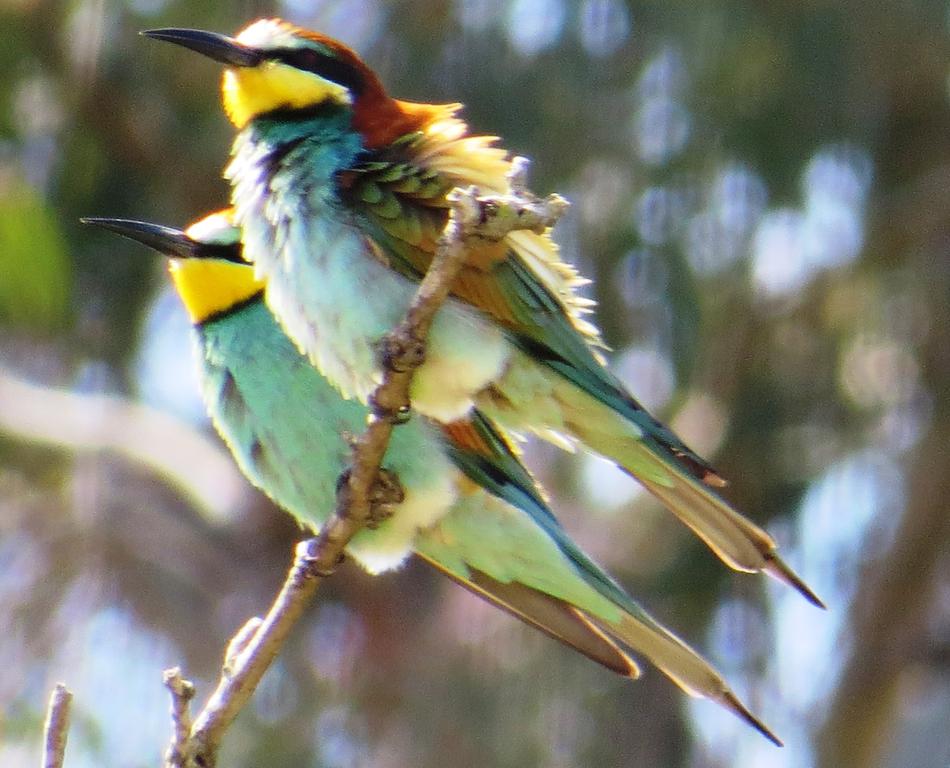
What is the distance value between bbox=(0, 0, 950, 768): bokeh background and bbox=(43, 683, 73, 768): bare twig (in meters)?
2.04

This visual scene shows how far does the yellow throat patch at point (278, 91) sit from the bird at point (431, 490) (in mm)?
270

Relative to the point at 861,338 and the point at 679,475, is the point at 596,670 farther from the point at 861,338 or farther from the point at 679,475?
the point at 679,475

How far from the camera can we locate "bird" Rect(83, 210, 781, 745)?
87.5 inches

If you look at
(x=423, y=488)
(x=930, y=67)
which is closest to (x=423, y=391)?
(x=423, y=488)

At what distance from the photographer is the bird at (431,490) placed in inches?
87.5

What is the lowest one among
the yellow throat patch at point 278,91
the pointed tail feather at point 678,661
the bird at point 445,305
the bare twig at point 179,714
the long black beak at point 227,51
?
the bare twig at point 179,714

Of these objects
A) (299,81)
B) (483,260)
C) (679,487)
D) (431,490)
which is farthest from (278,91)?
(679,487)

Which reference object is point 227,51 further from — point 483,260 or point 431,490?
→ point 431,490

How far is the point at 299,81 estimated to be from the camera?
225 centimetres

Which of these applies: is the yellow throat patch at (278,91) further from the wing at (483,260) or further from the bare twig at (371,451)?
the bare twig at (371,451)

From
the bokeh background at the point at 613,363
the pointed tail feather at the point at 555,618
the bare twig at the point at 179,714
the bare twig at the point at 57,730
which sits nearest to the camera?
the bare twig at the point at 57,730

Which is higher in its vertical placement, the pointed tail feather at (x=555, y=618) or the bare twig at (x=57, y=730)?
the pointed tail feather at (x=555, y=618)

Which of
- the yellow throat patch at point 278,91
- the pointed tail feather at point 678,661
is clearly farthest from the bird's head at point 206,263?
the pointed tail feather at point 678,661

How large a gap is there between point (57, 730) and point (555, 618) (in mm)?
879
